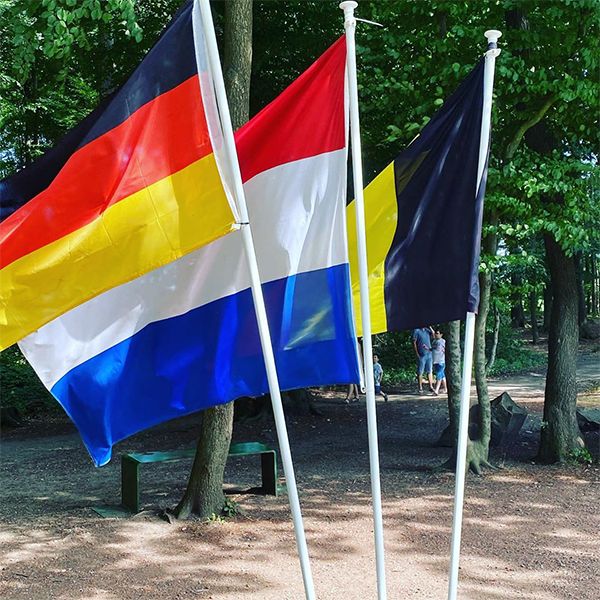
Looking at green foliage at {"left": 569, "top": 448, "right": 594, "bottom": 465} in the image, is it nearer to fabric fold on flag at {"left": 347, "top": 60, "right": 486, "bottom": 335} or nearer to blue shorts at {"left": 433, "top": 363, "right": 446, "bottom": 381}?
fabric fold on flag at {"left": 347, "top": 60, "right": 486, "bottom": 335}

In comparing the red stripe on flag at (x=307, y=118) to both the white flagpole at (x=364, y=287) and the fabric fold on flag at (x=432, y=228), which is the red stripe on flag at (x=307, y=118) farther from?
the fabric fold on flag at (x=432, y=228)

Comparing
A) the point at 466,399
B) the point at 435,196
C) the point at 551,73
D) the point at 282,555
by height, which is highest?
the point at 551,73

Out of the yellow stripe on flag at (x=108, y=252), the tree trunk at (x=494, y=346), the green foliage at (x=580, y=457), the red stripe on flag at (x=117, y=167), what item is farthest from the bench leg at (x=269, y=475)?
the tree trunk at (x=494, y=346)

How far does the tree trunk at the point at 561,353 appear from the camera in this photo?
1078 centimetres

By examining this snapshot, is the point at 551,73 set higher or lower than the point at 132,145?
higher

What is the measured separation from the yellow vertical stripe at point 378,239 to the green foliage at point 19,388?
527 inches

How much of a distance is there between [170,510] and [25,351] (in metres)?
4.89

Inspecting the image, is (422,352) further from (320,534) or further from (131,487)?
(320,534)

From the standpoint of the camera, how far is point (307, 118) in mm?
4234

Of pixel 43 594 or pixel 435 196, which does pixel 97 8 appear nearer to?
pixel 435 196

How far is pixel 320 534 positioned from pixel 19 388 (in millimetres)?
11296

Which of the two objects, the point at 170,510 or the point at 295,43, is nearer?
the point at 170,510

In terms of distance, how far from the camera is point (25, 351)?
13.0 ft

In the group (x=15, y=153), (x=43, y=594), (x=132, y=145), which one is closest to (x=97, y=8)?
(x=132, y=145)
